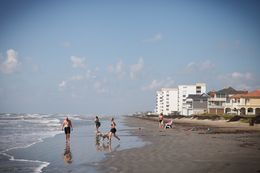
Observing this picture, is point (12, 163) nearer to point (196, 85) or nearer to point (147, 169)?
point (147, 169)

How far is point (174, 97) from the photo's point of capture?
176 metres

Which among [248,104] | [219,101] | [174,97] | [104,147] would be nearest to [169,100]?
[174,97]

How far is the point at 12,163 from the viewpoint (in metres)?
13.4

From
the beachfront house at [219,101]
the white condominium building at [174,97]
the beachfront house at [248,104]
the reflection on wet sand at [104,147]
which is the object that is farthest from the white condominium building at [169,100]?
the reflection on wet sand at [104,147]

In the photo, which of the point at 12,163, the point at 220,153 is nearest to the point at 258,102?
the point at 220,153

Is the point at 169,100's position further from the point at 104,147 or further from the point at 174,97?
the point at 104,147

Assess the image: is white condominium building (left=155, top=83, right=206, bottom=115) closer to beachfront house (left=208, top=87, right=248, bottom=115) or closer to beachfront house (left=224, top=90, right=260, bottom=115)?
beachfront house (left=208, top=87, right=248, bottom=115)

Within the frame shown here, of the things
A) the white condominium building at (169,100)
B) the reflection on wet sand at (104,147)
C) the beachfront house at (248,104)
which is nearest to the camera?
the reflection on wet sand at (104,147)

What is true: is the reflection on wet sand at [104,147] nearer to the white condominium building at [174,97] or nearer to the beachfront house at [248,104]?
the beachfront house at [248,104]

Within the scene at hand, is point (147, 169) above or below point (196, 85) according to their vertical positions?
below

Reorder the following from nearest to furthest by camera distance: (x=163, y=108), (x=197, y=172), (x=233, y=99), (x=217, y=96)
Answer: (x=197, y=172)
(x=233, y=99)
(x=217, y=96)
(x=163, y=108)

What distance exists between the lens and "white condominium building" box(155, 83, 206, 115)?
15462 centimetres

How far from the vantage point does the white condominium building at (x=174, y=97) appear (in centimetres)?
15462

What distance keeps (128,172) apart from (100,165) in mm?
2094
